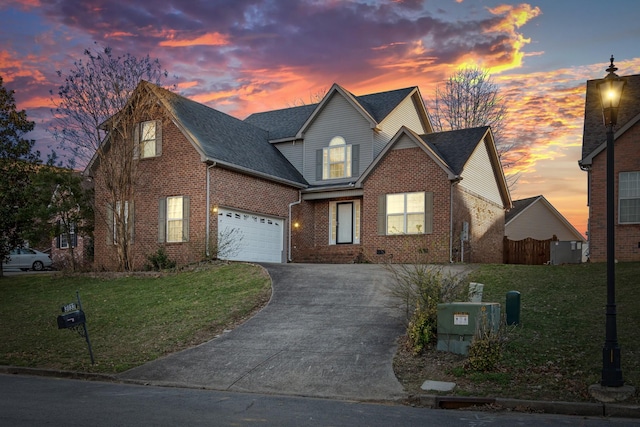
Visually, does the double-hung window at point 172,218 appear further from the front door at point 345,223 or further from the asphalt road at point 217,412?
the asphalt road at point 217,412

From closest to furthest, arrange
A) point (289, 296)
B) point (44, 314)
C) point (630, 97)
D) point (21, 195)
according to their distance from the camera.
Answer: point (289, 296)
point (44, 314)
point (630, 97)
point (21, 195)

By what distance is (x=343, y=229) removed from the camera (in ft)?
95.7

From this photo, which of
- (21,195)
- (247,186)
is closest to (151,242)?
(247,186)

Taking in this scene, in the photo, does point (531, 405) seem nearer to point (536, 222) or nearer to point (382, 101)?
point (382, 101)

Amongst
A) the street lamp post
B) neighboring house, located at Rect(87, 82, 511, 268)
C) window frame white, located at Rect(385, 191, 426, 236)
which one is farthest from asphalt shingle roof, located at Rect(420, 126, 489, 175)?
the street lamp post

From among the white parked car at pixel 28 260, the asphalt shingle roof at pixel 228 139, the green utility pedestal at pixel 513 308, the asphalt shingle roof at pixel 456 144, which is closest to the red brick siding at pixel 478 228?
the asphalt shingle roof at pixel 456 144

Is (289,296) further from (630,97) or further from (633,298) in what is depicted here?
(630,97)

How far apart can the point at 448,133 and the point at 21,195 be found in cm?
1947

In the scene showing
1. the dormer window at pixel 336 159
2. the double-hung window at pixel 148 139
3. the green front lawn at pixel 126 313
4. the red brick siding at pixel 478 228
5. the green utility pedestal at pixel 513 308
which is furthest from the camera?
the dormer window at pixel 336 159

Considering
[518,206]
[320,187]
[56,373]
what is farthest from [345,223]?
[56,373]

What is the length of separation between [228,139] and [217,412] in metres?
19.7

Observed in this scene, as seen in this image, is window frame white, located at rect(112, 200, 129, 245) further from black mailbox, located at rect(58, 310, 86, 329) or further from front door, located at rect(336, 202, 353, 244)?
black mailbox, located at rect(58, 310, 86, 329)

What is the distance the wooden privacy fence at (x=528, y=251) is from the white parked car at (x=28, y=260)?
26659mm

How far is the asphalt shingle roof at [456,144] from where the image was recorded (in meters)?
26.2
